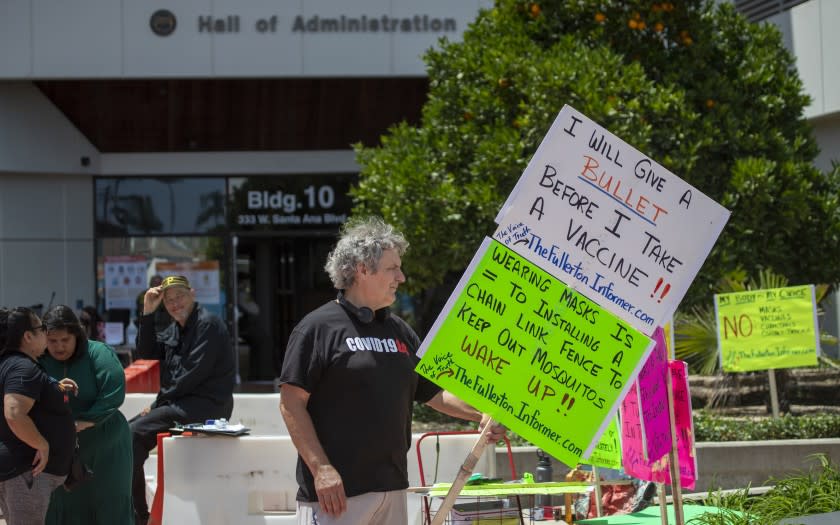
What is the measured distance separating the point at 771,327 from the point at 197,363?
5.80m

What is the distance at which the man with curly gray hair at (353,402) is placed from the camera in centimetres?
434

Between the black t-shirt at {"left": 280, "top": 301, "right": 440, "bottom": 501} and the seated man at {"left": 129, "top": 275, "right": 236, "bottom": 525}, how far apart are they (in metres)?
3.00

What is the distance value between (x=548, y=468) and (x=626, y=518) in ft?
4.44

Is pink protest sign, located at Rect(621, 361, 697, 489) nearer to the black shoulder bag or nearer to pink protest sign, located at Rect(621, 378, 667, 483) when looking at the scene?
pink protest sign, located at Rect(621, 378, 667, 483)

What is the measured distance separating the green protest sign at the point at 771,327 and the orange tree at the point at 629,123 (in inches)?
44.7

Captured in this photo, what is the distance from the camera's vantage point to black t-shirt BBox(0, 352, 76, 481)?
555 cm

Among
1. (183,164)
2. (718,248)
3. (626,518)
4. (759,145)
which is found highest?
(183,164)

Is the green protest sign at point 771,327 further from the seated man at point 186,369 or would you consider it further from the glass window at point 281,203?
the glass window at point 281,203

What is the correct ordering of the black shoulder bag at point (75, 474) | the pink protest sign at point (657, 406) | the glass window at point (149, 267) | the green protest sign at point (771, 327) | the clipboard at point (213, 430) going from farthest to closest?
1. the glass window at point (149, 267)
2. the green protest sign at point (771, 327)
3. the clipboard at point (213, 430)
4. the black shoulder bag at point (75, 474)
5. the pink protest sign at point (657, 406)

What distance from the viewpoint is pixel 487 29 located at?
1308 cm

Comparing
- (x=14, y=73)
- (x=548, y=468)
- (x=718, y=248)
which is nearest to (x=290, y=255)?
(x=14, y=73)

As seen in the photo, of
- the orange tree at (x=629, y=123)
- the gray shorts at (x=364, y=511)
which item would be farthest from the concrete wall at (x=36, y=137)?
the gray shorts at (x=364, y=511)

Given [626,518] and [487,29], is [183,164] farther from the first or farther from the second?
[626,518]

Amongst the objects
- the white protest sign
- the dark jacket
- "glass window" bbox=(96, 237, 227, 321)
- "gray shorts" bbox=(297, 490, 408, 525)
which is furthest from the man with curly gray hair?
"glass window" bbox=(96, 237, 227, 321)
